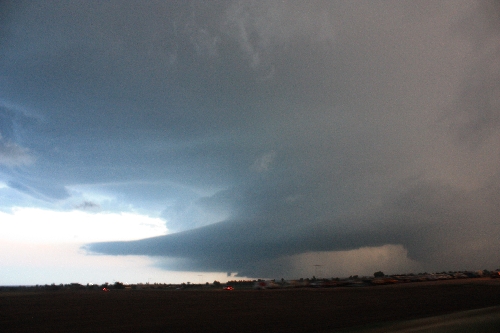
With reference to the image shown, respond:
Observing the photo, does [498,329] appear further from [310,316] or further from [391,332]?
[310,316]

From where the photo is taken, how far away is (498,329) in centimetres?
1192

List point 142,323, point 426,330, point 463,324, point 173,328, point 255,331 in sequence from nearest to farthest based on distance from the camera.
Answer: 1. point 426,330
2. point 463,324
3. point 255,331
4. point 173,328
5. point 142,323

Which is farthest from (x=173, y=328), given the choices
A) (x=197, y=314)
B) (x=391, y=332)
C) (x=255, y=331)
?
(x=391, y=332)

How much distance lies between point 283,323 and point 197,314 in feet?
32.9

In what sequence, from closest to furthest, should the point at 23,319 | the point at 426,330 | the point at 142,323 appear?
the point at 426,330, the point at 142,323, the point at 23,319

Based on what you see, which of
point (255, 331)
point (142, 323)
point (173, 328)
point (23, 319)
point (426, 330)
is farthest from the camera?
point (23, 319)

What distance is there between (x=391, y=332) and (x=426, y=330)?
1282mm

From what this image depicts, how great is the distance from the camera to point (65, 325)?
91.1 feet

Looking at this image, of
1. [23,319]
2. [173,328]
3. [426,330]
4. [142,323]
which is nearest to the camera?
[426,330]

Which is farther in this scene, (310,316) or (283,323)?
(310,316)

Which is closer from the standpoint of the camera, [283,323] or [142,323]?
[283,323]

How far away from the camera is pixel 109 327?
1023 inches

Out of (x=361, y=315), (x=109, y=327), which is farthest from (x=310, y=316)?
(x=109, y=327)

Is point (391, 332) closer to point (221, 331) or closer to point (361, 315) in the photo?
point (221, 331)
